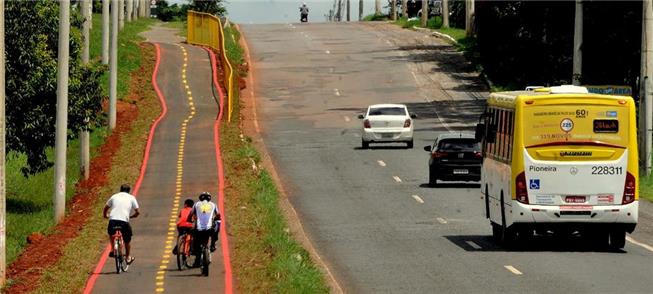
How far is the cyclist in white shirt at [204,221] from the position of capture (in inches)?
1186

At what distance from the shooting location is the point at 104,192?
1981 inches

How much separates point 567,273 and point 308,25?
106 m

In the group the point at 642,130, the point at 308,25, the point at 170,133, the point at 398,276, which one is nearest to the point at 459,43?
the point at 308,25

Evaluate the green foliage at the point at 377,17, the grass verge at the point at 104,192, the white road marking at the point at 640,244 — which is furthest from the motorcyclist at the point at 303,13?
the white road marking at the point at 640,244

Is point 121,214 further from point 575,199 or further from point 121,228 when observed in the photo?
point 575,199

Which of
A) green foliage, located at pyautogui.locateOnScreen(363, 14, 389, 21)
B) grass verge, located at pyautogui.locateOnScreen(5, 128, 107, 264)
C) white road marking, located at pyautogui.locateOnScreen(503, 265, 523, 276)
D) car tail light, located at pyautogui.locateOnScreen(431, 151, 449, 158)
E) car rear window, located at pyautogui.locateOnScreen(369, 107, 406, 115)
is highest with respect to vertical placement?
green foliage, located at pyautogui.locateOnScreen(363, 14, 389, 21)

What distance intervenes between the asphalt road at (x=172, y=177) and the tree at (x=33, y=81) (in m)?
3.64

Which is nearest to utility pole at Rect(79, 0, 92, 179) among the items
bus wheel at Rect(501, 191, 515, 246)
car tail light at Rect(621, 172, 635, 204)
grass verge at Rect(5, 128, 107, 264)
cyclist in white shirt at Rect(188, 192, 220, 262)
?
grass verge at Rect(5, 128, 107, 264)

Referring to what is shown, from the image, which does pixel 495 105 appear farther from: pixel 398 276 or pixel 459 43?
pixel 459 43

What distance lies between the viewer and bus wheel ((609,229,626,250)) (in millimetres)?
32844

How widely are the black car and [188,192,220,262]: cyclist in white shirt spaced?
18.3m

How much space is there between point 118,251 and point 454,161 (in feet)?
63.7

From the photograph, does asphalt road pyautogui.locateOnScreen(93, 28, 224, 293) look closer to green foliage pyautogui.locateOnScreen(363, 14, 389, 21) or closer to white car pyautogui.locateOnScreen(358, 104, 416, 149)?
white car pyautogui.locateOnScreen(358, 104, 416, 149)

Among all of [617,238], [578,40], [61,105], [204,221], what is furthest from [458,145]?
[204,221]
